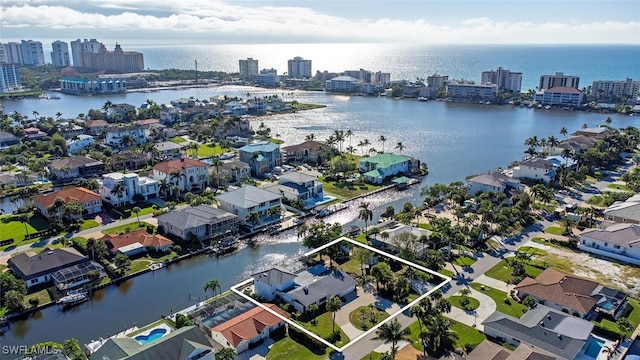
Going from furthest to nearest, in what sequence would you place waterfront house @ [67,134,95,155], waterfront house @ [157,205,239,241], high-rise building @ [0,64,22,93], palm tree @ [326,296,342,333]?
1. high-rise building @ [0,64,22,93]
2. waterfront house @ [67,134,95,155]
3. waterfront house @ [157,205,239,241]
4. palm tree @ [326,296,342,333]

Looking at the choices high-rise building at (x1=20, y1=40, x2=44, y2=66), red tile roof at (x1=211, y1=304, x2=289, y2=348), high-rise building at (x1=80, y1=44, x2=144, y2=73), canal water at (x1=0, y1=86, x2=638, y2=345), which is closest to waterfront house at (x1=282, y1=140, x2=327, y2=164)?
canal water at (x1=0, y1=86, x2=638, y2=345)

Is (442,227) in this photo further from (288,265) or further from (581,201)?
(581,201)

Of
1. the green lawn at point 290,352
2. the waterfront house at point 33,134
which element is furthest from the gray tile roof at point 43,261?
the waterfront house at point 33,134

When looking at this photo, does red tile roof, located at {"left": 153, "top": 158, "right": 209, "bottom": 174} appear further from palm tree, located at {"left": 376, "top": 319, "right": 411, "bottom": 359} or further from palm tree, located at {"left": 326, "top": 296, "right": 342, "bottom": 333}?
palm tree, located at {"left": 376, "top": 319, "right": 411, "bottom": 359}

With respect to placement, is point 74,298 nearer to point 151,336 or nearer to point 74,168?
point 151,336

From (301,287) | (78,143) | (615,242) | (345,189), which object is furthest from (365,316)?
(78,143)

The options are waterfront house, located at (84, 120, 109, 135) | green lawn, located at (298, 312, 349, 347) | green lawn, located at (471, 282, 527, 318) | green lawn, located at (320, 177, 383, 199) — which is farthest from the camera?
waterfront house, located at (84, 120, 109, 135)

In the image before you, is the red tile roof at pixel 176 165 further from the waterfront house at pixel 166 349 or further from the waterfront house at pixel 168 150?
the waterfront house at pixel 166 349

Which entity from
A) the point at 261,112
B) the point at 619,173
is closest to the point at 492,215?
the point at 619,173
